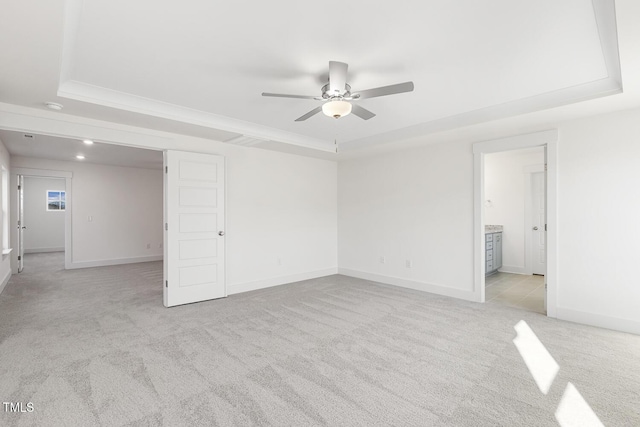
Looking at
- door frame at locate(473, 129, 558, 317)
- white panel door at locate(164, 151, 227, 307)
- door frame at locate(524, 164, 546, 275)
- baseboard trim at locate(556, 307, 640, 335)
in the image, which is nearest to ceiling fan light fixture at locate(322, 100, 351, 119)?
white panel door at locate(164, 151, 227, 307)

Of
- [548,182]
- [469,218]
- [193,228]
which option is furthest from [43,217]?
[548,182]

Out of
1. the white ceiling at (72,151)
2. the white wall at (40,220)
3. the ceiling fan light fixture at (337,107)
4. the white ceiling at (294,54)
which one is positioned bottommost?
the white wall at (40,220)

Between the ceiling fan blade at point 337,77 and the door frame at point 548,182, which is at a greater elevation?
the ceiling fan blade at point 337,77

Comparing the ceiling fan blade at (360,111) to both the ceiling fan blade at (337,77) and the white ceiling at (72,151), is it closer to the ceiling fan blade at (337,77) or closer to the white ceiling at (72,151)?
the ceiling fan blade at (337,77)

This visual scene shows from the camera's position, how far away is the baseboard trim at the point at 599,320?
10.7 feet

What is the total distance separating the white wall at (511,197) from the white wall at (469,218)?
2765 millimetres

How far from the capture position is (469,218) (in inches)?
178

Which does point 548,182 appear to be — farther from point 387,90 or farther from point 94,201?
point 94,201

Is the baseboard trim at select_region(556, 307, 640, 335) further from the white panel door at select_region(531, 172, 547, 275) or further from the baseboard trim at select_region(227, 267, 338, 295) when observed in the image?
the baseboard trim at select_region(227, 267, 338, 295)

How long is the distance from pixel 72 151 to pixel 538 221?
9.52 meters

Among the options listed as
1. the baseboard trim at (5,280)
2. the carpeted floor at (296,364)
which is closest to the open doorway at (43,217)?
the baseboard trim at (5,280)

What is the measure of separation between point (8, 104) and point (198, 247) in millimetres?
2559

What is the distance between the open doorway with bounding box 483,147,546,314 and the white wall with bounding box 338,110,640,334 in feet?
5.50

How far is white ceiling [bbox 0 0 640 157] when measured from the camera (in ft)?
6.23
